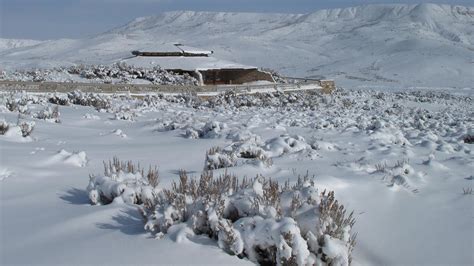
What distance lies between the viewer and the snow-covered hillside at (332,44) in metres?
82.2

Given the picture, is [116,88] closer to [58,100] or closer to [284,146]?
[58,100]

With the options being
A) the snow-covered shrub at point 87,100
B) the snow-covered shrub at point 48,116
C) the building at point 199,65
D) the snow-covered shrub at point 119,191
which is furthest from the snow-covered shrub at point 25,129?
the building at point 199,65

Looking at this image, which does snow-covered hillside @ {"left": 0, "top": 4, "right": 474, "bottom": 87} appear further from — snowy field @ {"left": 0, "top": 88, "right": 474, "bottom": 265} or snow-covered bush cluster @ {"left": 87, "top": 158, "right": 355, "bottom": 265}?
snow-covered bush cluster @ {"left": 87, "top": 158, "right": 355, "bottom": 265}

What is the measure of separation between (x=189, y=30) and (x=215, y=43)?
152 feet

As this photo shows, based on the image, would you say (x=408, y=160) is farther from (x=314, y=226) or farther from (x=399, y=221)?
(x=314, y=226)

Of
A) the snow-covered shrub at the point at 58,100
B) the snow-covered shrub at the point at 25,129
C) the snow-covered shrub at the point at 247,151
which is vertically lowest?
the snow-covered shrub at the point at 247,151

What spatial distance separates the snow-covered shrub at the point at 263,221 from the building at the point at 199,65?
30.1m

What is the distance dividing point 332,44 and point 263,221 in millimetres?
128113

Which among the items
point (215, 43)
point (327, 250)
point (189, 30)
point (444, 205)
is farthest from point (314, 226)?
point (189, 30)

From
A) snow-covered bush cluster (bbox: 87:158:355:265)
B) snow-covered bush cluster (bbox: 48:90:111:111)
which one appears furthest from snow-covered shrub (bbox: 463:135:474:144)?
snow-covered bush cluster (bbox: 48:90:111:111)

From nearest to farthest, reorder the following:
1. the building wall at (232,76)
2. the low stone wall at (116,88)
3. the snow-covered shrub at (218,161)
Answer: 1. the snow-covered shrub at (218,161)
2. the low stone wall at (116,88)
3. the building wall at (232,76)

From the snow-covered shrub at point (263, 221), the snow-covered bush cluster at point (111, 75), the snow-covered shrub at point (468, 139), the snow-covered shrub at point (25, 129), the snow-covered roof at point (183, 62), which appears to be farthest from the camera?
the snow-covered roof at point (183, 62)

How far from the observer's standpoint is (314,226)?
4211 millimetres

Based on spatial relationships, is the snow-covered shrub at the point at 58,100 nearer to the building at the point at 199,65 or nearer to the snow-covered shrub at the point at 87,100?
the snow-covered shrub at the point at 87,100
